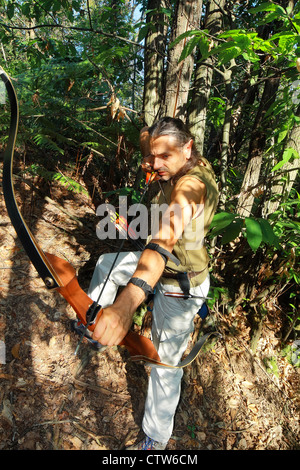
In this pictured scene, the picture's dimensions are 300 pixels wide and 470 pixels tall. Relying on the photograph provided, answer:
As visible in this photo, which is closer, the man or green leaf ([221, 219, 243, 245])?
the man

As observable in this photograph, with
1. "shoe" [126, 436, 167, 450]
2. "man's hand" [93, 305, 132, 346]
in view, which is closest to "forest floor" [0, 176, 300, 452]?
"shoe" [126, 436, 167, 450]

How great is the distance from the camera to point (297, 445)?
283cm

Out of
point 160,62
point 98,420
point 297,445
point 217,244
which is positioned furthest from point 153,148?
point 297,445

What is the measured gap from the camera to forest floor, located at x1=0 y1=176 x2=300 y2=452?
7.41ft

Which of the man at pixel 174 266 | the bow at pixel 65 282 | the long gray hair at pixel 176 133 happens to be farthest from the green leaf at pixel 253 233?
the bow at pixel 65 282

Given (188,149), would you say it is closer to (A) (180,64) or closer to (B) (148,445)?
(A) (180,64)

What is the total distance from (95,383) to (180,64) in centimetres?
298

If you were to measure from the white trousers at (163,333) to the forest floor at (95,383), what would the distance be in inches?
19.1

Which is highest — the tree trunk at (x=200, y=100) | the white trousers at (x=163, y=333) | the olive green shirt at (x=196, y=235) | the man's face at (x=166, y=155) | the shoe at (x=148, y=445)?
the tree trunk at (x=200, y=100)

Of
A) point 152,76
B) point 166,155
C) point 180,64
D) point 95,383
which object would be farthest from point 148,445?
point 152,76

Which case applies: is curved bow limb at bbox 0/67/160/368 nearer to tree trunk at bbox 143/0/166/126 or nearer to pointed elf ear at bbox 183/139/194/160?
pointed elf ear at bbox 183/139/194/160

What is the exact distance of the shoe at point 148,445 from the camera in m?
2.29

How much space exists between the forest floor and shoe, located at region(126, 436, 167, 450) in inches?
3.2

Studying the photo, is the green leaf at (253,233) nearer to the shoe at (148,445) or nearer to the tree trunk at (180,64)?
the tree trunk at (180,64)
